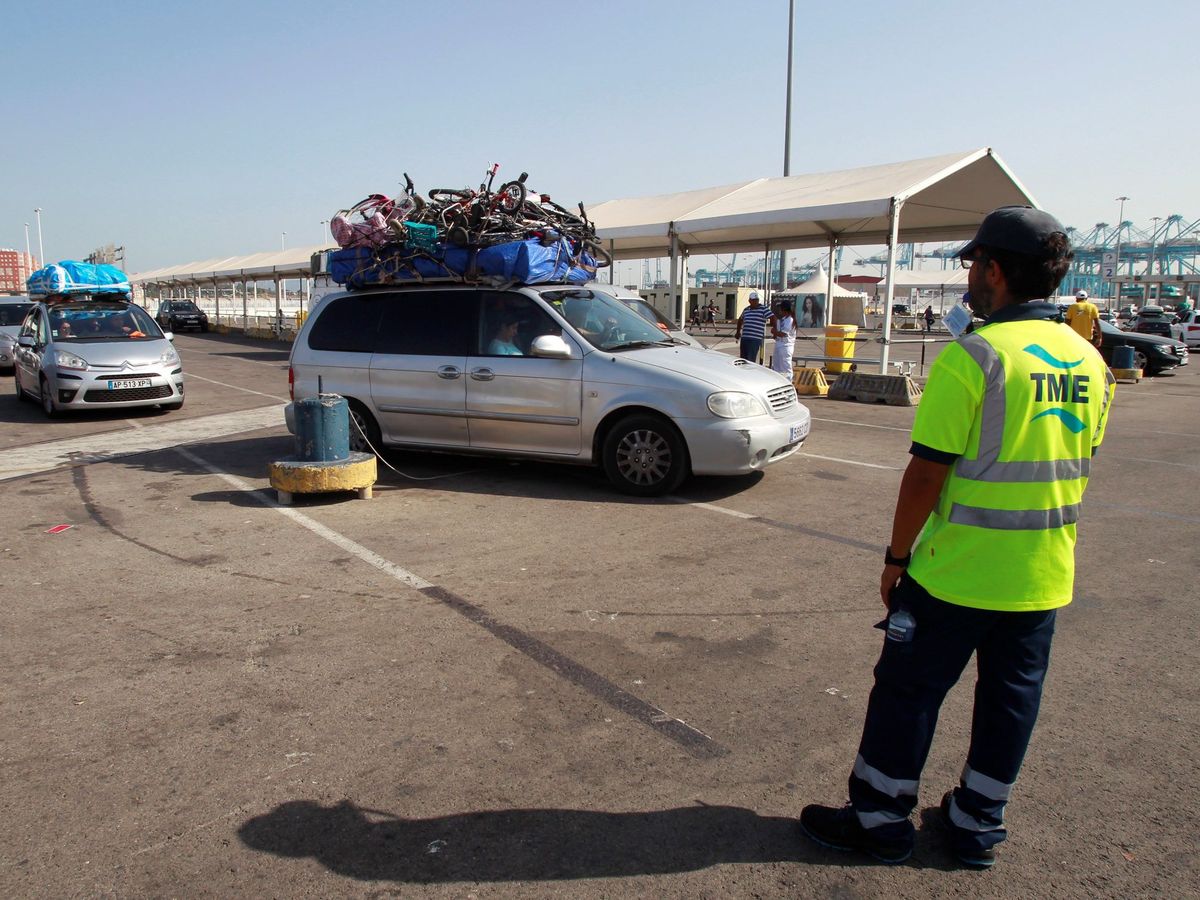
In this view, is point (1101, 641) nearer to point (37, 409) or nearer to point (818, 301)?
point (37, 409)

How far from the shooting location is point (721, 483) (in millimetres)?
8016

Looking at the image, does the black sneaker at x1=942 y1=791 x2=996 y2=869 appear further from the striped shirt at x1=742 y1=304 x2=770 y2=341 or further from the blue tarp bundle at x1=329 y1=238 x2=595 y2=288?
the striped shirt at x1=742 y1=304 x2=770 y2=341

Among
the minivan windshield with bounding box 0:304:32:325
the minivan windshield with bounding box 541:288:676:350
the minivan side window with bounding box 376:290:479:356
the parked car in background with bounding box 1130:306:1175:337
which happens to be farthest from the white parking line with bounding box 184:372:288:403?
the parked car in background with bounding box 1130:306:1175:337

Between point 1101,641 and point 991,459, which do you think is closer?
point 991,459

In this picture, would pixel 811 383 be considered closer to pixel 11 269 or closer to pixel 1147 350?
pixel 1147 350

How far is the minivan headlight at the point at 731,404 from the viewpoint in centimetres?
709

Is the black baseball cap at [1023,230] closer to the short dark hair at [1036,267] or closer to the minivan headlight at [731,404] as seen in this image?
the short dark hair at [1036,267]

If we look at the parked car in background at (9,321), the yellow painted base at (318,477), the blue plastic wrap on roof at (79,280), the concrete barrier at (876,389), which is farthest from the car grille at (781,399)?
the parked car in background at (9,321)

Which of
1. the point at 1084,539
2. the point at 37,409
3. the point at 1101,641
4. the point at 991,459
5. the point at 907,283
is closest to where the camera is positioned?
the point at 991,459

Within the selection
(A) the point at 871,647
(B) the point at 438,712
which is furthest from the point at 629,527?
(B) the point at 438,712

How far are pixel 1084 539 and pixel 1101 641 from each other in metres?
2.17

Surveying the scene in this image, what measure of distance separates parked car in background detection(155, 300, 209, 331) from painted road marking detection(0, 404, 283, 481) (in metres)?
34.6

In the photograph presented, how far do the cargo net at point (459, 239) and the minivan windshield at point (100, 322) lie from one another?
232 inches

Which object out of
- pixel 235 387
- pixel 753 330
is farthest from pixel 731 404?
pixel 235 387
